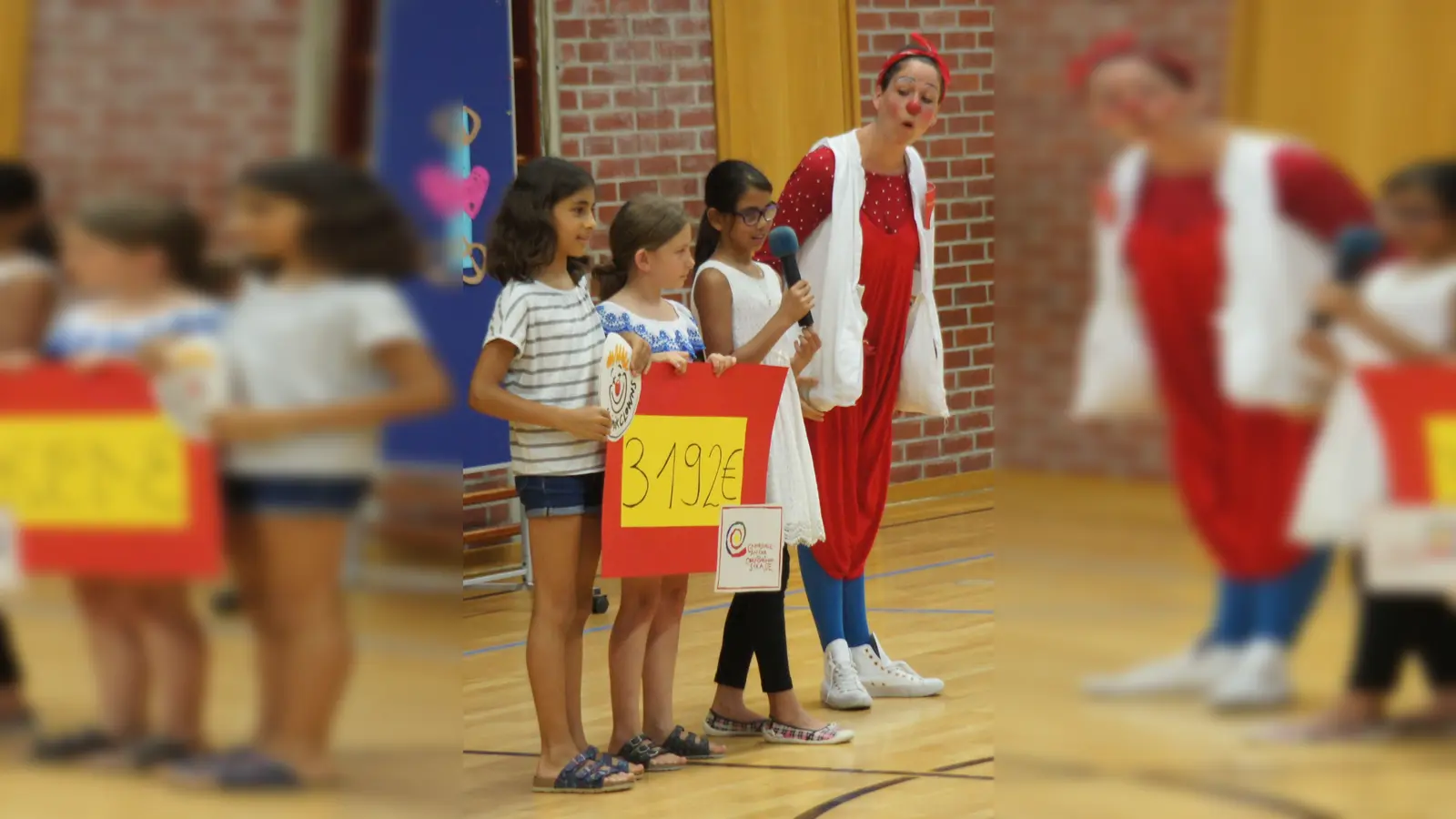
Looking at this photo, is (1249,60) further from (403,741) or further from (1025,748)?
(403,741)

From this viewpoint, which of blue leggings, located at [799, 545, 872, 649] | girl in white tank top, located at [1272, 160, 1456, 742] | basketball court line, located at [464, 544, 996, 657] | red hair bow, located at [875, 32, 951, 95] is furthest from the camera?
basketball court line, located at [464, 544, 996, 657]

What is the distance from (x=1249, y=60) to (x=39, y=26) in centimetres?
70

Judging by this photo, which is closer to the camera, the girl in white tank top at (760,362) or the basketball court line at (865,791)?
the basketball court line at (865,791)

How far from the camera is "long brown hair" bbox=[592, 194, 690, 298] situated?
3184mm

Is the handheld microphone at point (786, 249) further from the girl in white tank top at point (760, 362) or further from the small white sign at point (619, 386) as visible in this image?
the small white sign at point (619, 386)

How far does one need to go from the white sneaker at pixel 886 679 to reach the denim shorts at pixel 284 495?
305 centimetres

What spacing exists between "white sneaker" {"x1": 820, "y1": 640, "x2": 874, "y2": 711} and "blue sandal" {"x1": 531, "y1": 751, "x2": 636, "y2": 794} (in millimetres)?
803

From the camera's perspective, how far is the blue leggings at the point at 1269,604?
92 centimetres

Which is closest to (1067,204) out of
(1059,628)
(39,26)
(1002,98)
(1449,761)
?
(1002,98)

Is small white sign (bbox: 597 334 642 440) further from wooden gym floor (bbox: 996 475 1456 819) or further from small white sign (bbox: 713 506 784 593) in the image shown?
wooden gym floor (bbox: 996 475 1456 819)

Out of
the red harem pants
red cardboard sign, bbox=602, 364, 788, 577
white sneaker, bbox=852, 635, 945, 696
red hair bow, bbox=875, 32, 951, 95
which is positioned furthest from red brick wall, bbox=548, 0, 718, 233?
red cardboard sign, bbox=602, 364, 788, 577

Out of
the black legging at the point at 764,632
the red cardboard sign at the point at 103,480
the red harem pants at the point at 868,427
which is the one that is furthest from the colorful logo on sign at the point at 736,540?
the red cardboard sign at the point at 103,480

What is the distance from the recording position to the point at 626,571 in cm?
295

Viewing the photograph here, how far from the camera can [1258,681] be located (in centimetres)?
93
